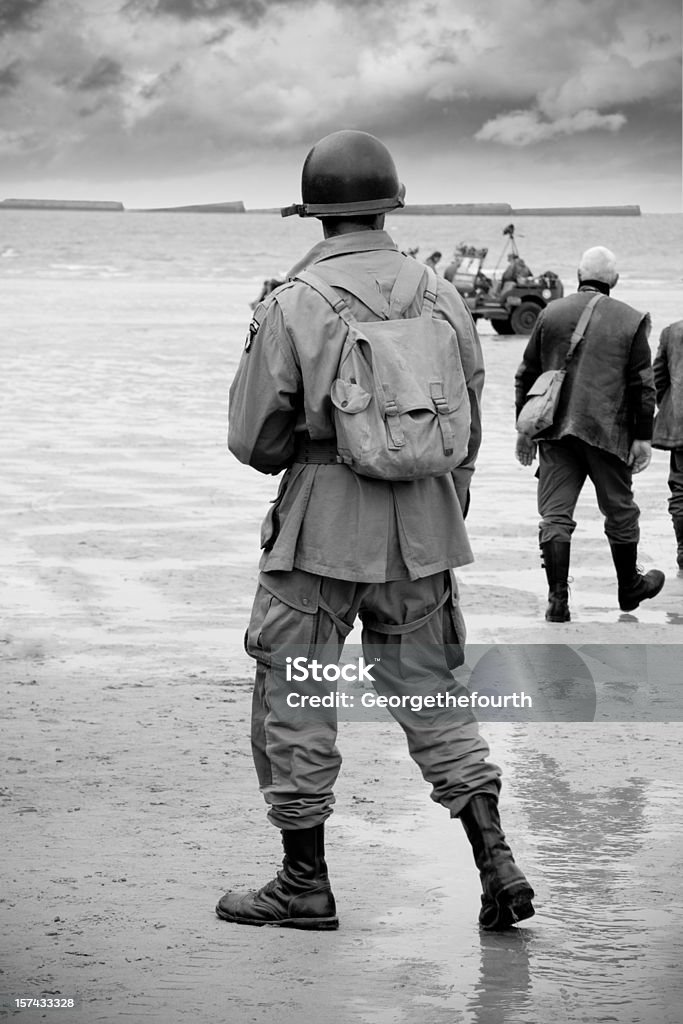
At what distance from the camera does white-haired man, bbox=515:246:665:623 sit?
6977mm

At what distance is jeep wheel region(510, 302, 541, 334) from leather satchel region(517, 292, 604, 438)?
1933 centimetres

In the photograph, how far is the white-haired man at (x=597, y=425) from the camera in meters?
6.98

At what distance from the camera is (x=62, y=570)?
779 centimetres

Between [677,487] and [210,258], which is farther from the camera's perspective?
[210,258]

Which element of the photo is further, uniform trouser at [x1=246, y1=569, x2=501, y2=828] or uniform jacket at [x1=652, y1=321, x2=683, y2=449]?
uniform jacket at [x1=652, y1=321, x2=683, y2=449]

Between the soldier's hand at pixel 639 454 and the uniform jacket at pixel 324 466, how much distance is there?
321cm

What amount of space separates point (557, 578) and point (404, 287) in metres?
3.53

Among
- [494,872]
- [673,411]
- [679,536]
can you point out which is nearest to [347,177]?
[494,872]

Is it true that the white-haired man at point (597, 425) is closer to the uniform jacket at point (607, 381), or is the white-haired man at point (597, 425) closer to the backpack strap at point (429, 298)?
the uniform jacket at point (607, 381)

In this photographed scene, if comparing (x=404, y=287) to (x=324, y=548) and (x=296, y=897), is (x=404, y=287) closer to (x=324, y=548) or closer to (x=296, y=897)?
(x=324, y=548)

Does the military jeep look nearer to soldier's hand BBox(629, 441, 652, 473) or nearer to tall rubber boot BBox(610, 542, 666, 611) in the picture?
tall rubber boot BBox(610, 542, 666, 611)

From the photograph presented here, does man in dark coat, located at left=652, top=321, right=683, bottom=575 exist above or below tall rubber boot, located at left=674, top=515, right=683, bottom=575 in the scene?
above

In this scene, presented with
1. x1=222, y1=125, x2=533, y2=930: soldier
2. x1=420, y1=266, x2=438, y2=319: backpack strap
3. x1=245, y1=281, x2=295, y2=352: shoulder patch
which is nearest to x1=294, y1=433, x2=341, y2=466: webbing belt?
x1=222, y1=125, x2=533, y2=930: soldier

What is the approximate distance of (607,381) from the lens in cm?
701
